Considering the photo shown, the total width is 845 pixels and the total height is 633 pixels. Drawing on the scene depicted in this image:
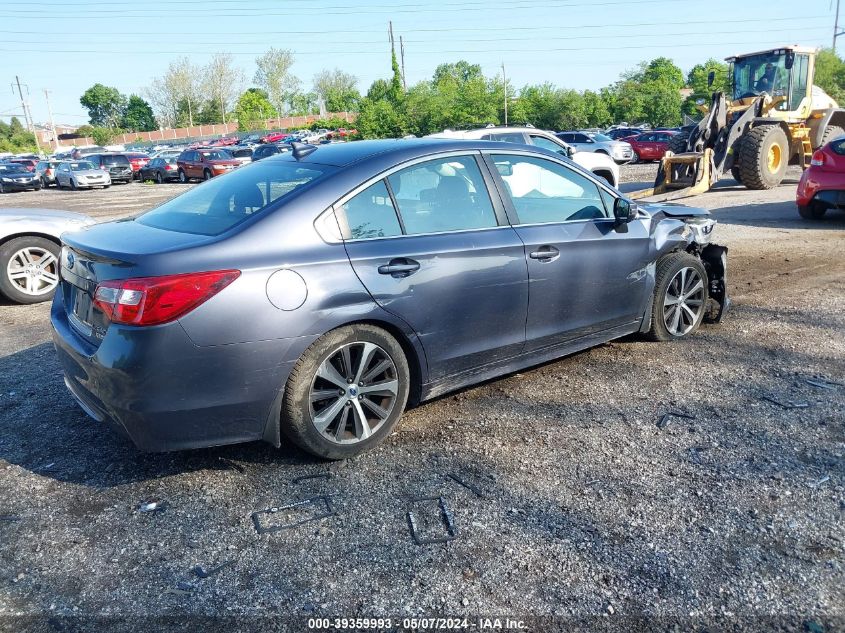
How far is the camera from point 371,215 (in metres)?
3.82

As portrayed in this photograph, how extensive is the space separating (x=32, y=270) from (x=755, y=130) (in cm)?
1502

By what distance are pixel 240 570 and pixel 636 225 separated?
3.53 metres

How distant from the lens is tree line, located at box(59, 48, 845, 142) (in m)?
44.4

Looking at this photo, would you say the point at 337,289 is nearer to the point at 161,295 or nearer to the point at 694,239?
the point at 161,295

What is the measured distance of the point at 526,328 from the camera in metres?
4.36

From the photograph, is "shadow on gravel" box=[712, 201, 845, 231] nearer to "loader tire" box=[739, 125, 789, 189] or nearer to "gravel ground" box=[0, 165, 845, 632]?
"loader tire" box=[739, 125, 789, 189]

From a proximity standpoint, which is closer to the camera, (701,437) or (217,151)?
(701,437)

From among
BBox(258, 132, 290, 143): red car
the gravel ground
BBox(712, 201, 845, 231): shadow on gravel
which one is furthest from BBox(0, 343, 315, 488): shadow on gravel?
BBox(258, 132, 290, 143): red car

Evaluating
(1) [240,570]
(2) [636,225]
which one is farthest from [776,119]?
(1) [240,570]

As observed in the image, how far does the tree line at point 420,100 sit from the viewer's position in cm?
4444

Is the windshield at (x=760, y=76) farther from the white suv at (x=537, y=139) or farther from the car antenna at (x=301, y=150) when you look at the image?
the car antenna at (x=301, y=150)

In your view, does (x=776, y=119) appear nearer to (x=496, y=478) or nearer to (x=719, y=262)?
(x=719, y=262)

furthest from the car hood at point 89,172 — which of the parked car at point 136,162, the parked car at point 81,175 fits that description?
the parked car at point 136,162

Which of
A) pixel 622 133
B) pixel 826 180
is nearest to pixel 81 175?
pixel 622 133
